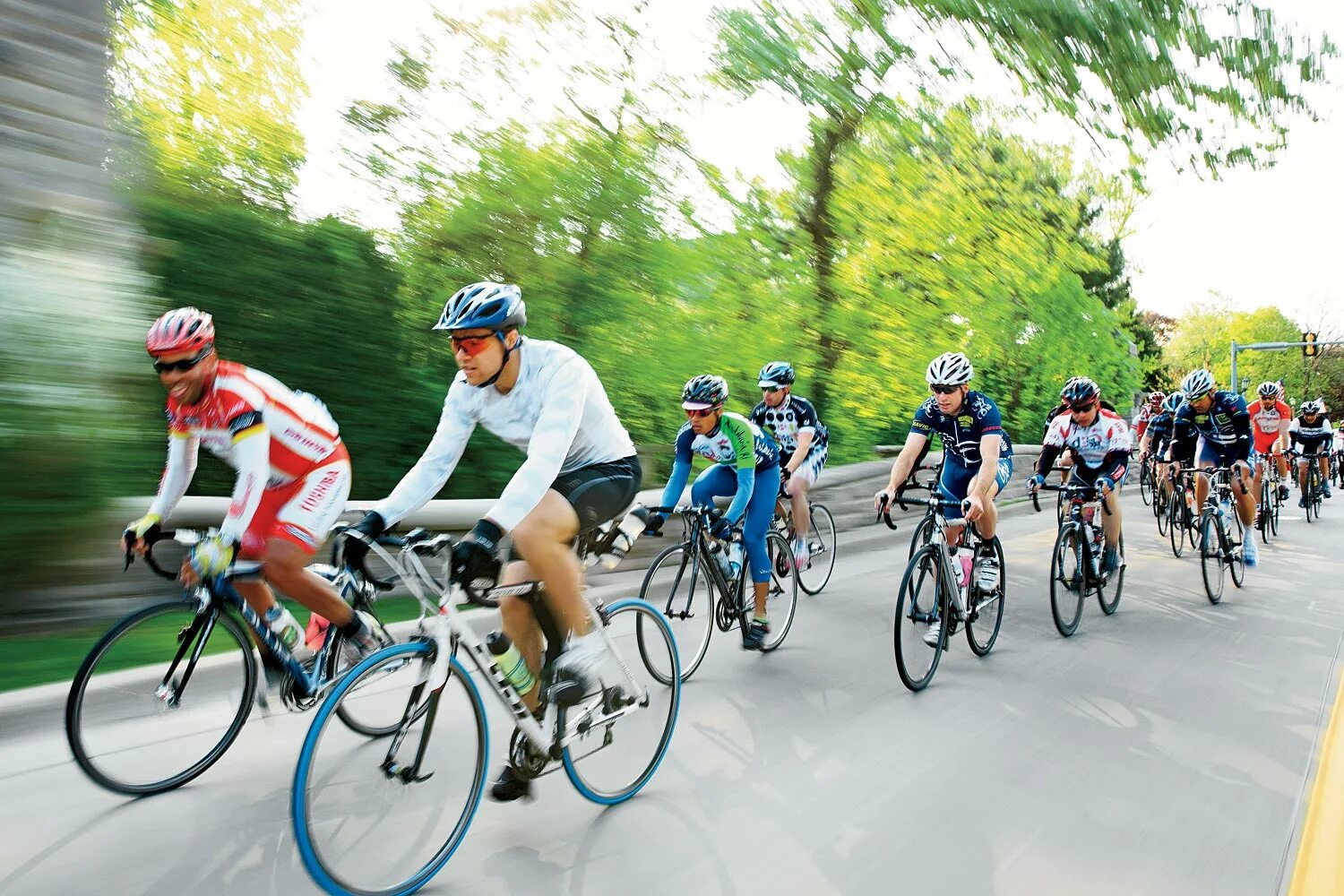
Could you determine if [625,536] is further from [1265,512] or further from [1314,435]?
[1314,435]

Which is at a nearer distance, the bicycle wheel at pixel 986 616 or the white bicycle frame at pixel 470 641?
the white bicycle frame at pixel 470 641

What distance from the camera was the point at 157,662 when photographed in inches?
153

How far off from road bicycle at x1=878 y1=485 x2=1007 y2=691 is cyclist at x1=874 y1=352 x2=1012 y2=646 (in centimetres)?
8

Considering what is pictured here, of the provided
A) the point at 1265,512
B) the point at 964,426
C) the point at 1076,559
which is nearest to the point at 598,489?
the point at 964,426

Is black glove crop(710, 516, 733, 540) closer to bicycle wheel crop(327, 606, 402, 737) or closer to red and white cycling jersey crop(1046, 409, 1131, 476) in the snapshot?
bicycle wheel crop(327, 606, 402, 737)

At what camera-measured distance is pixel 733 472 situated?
22.7ft

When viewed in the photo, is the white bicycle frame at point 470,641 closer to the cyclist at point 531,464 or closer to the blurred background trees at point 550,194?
the cyclist at point 531,464

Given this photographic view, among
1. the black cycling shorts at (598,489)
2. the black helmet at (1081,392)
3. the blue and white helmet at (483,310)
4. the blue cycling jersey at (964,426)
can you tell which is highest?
the blue and white helmet at (483,310)

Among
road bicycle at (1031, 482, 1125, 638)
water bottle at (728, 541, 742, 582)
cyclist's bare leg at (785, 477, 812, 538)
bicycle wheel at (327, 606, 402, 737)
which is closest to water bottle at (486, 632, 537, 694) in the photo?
bicycle wheel at (327, 606, 402, 737)

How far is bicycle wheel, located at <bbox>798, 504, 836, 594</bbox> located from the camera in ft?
29.3

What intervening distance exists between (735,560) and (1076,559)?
278 cm

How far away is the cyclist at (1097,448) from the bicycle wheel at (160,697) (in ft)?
18.8

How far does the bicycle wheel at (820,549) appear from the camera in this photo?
29.3ft

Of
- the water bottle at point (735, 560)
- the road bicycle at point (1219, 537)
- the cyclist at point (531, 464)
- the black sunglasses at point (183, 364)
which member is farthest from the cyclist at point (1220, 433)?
the black sunglasses at point (183, 364)
